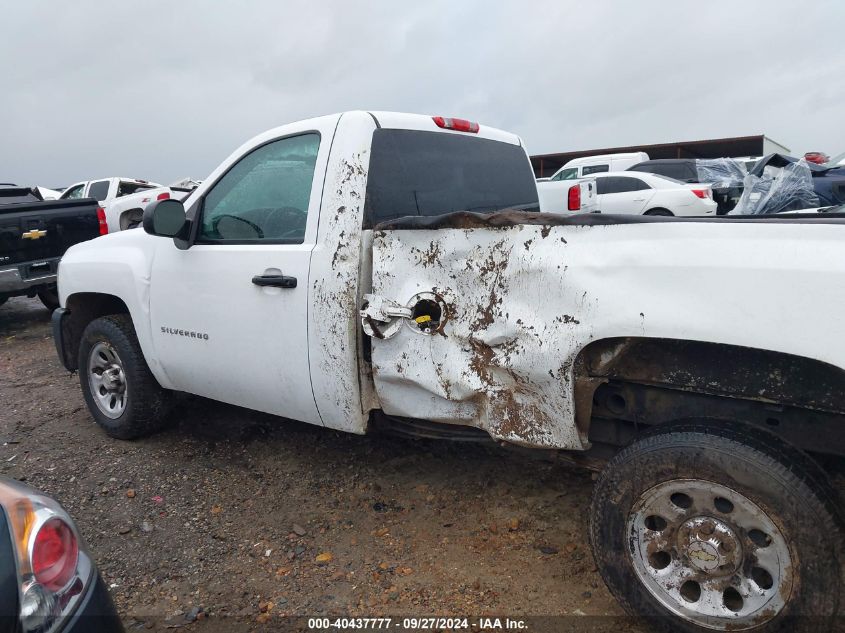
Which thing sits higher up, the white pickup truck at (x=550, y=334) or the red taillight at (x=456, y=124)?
the red taillight at (x=456, y=124)

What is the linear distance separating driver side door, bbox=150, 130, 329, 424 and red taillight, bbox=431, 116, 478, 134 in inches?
25.5

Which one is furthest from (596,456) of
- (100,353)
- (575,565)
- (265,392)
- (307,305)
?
(100,353)

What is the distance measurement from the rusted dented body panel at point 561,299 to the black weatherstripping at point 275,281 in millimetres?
461

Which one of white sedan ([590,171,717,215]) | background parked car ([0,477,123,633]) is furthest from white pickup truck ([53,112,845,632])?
white sedan ([590,171,717,215])

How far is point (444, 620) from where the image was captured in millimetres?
2346

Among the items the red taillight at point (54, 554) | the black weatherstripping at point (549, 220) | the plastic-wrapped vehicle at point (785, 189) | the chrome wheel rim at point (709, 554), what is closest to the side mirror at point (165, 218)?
the black weatherstripping at point (549, 220)

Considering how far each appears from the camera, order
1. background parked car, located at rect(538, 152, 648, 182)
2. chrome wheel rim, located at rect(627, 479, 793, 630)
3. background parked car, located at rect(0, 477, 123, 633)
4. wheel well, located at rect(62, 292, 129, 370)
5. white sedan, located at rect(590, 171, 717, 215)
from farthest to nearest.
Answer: background parked car, located at rect(538, 152, 648, 182)
white sedan, located at rect(590, 171, 717, 215)
wheel well, located at rect(62, 292, 129, 370)
chrome wheel rim, located at rect(627, 479, 793, 630)
background parked car, located at rect(0, 477, 123, 633)

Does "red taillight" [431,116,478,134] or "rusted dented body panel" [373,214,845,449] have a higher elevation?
"red taillight" [431,116,478,134]

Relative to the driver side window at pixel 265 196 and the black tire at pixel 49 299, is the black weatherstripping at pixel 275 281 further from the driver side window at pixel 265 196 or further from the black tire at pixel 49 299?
the black tire at pixel 49 299

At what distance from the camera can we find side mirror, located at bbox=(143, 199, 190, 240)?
10.3ft

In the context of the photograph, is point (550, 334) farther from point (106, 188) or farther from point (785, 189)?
point (106, 188)

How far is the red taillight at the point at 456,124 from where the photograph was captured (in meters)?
3.18

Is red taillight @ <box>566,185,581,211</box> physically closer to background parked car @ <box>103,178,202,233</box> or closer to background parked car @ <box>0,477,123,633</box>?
background parked car @ <box>0,477,123,633</box>

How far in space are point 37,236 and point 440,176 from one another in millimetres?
6024
